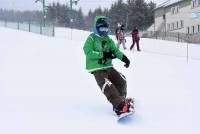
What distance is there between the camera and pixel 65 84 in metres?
8.68

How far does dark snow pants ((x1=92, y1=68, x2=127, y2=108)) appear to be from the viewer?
6.05 m

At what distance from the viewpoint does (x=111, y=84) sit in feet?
20.3

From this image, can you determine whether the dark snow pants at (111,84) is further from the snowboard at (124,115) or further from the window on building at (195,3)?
the window on building at (195,3)

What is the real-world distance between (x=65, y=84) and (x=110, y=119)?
9.59 feet

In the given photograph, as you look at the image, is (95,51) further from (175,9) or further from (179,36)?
(175,9)

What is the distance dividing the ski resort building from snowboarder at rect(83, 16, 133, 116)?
48.3m

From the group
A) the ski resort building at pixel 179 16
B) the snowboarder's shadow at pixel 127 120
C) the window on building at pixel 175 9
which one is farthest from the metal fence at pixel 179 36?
the snowboarder's shadow at pixel 127 120

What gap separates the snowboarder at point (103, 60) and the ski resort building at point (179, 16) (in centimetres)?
4827

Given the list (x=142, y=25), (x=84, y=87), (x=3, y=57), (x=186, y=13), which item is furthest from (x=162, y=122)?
(x=142, y=25)

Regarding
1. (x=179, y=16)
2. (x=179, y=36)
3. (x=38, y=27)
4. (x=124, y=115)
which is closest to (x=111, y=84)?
(x=124, y=115)

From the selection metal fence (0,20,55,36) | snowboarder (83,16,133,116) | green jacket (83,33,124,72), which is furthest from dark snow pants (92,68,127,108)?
metal fence (0,20,55,36)

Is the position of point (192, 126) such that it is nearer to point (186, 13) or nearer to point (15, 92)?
point (15, 92)

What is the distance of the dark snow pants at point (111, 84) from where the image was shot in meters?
6.05

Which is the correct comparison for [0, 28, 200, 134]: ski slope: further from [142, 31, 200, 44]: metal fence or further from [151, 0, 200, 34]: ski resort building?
[151, 0, 200, 34]: ski resort building
